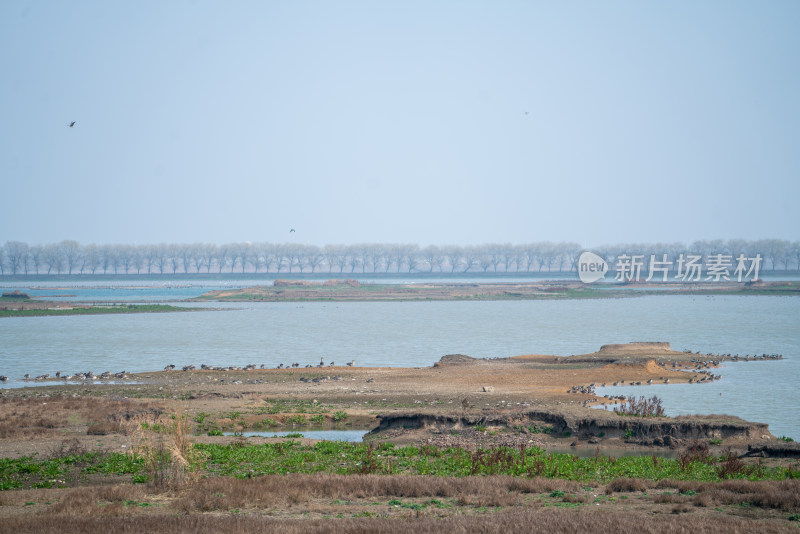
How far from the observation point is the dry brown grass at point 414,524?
12117mm

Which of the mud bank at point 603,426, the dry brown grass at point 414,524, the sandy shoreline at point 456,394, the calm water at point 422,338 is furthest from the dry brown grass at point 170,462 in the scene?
the calm water at point 422,338

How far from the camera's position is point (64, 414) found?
26.1m

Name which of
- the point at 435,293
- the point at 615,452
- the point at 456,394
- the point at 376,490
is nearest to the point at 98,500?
the point at 376,490

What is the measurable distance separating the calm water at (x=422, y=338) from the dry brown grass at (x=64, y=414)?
1080cm

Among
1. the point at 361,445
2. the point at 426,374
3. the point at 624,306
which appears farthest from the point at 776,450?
the point at 624,306

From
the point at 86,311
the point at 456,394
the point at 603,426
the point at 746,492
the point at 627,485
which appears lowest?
the point at 86,311

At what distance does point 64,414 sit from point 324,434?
30.2 feet

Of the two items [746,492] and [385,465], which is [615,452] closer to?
[746,492]

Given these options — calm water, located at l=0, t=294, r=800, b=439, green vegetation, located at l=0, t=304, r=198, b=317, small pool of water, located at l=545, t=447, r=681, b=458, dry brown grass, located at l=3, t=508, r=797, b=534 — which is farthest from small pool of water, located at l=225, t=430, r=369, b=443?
green vegetation, located at l=0, t=304, r=198, b=317

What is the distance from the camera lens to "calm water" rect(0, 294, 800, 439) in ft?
118

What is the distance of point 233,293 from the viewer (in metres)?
136

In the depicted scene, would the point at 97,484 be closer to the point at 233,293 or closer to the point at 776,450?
the point at 776,450

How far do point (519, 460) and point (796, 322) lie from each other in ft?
225

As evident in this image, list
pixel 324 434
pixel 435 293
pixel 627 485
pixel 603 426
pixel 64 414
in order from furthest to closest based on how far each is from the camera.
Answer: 1. pixel 435 293
2. pixel 64 414
3. pixel 324 434
4. pixel 603 426
5. pixel 627 485
